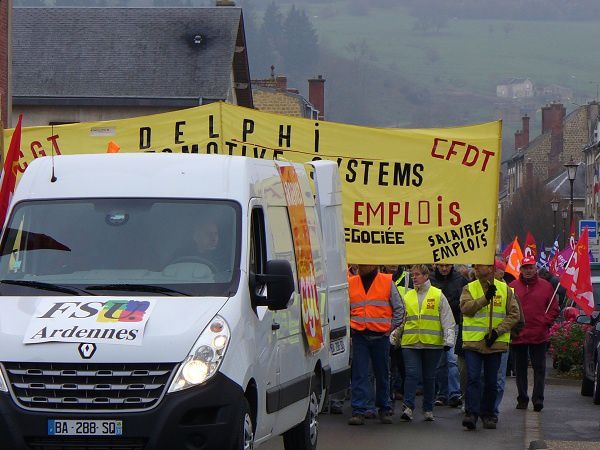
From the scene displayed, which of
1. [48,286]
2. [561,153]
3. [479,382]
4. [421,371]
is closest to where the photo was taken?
[48,286]

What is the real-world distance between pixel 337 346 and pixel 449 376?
4921 millimetres

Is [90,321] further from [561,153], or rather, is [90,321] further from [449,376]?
[561,153]

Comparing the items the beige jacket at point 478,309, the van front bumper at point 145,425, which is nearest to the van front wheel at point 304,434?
the van front bumper at point 145,425

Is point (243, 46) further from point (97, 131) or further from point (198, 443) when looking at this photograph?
point (198, 443)

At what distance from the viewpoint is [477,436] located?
15.6m

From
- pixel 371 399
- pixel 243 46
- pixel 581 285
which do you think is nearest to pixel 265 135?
pixel 371 399

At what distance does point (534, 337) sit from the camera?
18.8 m

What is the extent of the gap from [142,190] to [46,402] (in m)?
1.96

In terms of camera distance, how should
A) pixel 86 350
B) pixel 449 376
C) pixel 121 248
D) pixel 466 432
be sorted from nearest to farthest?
pixel 86 350 → pixel 121 248 → pixel 466 432 → pixel 449 376

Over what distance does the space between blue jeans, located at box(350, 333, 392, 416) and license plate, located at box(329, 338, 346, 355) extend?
5.45ft

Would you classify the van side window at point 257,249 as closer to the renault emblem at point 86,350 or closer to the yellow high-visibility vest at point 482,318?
the renault emblem at point 86,350

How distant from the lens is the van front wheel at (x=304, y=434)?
41.1ft

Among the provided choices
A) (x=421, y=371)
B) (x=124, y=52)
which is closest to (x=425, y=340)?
(x=421, y=371)

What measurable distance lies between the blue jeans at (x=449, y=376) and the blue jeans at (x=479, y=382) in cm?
265
